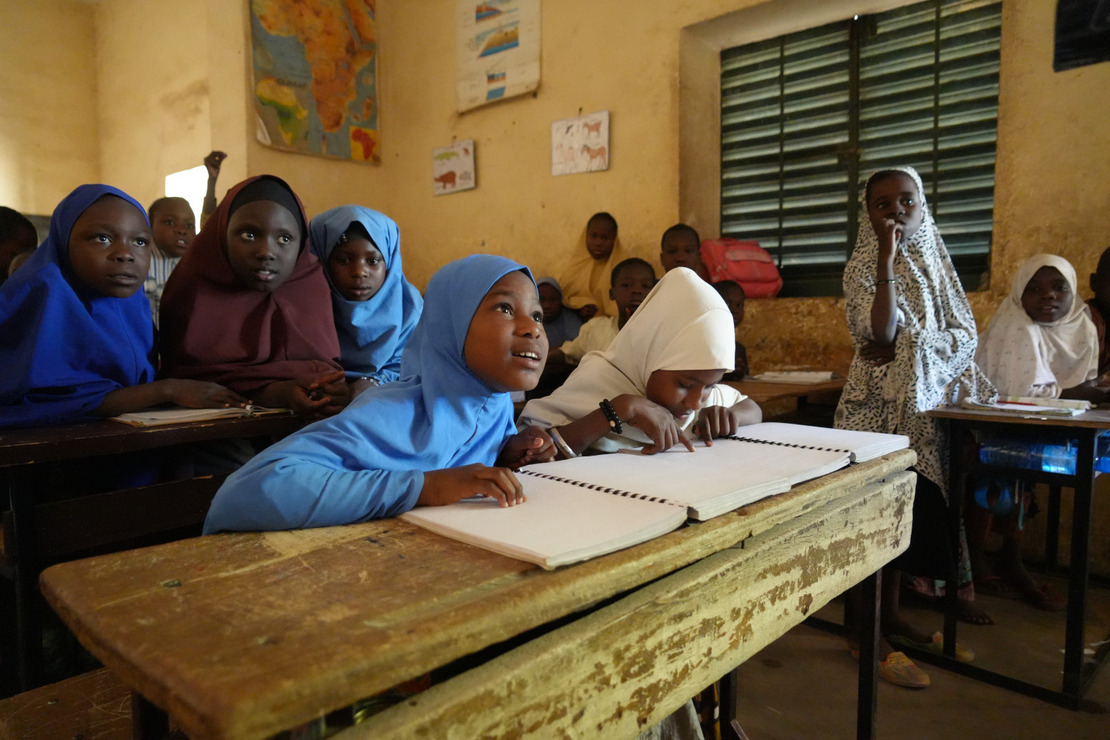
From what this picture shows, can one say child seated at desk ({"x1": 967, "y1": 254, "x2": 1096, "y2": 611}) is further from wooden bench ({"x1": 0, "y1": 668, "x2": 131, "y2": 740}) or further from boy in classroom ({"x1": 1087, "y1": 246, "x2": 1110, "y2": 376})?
wooden bench ({"x1": 0, "y1": 668, "x2": 131, "y2": 740})

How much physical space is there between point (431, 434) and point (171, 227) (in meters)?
3.37

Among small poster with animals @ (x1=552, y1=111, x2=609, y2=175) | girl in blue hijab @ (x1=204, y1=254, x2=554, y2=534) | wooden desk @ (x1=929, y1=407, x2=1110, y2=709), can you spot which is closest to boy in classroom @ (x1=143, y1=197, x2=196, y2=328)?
small poster with animals @ (x1=552, y1=111, x2=609, y2=175)

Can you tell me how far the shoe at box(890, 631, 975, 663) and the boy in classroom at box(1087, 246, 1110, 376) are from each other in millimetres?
1503

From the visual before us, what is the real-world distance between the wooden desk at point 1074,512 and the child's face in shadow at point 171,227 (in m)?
3.76

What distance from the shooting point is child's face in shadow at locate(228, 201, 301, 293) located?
195cm

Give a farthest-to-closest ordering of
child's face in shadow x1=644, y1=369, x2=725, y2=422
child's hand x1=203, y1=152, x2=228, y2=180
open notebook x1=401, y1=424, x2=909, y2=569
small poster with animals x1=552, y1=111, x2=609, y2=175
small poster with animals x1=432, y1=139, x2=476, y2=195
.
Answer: small poster with animals x1=432, y1=139, x2=476, y2=195 < small poster with animals x1=552, y1=111, x2=609, y2=175 < child's hand x1=203, y1=152, x2=228, y2=180 < child's face in shadow x1=644, y1=369, x2=725, y2=422 < open notebook x1=401, y1=424, x2=909, y2=569

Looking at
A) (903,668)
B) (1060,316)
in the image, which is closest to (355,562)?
(903,668)

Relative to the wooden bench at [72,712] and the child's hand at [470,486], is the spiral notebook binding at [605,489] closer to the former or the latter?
the child's hand at [470,486]

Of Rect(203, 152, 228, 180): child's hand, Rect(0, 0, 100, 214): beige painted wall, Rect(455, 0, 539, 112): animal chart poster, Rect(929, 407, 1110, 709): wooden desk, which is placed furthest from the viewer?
Rect(0, 0, 100, 214): beige painted wall

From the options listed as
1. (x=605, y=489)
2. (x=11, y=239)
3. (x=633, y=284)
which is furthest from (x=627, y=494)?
(x=11, y=239)

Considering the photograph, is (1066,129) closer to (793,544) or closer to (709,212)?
(709,212)

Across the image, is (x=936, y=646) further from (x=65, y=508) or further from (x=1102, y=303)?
(x=65, y=508)

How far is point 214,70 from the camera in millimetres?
4973

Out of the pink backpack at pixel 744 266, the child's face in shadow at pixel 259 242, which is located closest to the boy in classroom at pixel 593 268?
the pink backpack at pixel 744 266
